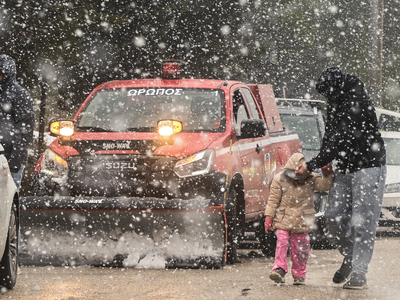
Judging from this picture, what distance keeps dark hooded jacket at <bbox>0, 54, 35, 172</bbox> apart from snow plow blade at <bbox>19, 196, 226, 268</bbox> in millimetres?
566

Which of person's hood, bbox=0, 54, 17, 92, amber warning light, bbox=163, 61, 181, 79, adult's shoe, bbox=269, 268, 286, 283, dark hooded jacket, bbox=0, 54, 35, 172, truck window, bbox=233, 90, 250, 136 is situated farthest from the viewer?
amber warning light, bbox=163, 61, 181, 79

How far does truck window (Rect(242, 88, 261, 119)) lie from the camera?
1019 centimetres

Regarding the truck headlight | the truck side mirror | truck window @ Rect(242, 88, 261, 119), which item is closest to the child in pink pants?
the truck side mirror

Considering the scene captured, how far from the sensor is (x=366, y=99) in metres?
7.55

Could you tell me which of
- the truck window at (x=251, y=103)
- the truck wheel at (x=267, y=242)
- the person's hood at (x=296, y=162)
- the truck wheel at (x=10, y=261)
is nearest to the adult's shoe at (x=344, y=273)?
the person's hood at (x=296, y=162)

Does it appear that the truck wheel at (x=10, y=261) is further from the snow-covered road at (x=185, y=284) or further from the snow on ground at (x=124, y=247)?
the snow on ground at (x=124, y=247)

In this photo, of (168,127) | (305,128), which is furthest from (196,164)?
(305,128)

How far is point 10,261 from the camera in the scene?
692cm

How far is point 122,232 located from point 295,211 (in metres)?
1.63

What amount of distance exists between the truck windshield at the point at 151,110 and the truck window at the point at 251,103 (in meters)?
0.84

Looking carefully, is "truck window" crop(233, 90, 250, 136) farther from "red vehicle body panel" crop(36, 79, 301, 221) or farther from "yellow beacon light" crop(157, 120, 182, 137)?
"yellow beacon light" crop(157, 120, 182, 137)

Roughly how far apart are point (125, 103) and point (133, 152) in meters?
1.02

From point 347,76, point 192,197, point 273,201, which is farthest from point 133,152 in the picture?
point 347,76

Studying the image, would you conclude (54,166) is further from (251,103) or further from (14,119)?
(251,103)
